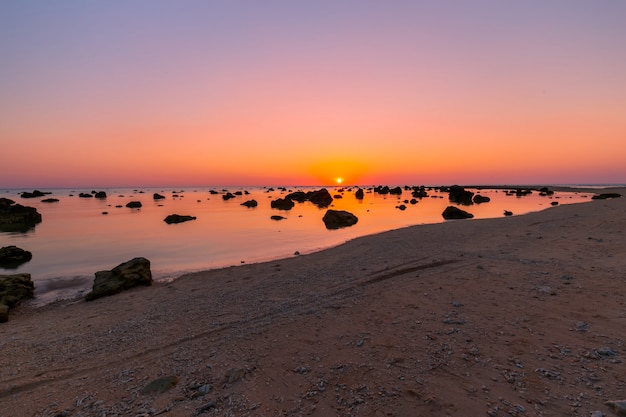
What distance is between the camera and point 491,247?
58.1 ft

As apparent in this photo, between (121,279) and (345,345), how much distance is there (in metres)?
12.5

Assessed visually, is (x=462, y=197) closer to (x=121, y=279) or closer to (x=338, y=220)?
(x=338, y=220)

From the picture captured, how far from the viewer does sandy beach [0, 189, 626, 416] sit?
19.1 ft

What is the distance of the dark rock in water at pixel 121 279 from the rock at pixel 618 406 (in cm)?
1686

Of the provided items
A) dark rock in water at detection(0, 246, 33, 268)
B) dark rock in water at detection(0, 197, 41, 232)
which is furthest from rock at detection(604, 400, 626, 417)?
dark rock in water at detection(0, 197, 41, 232)

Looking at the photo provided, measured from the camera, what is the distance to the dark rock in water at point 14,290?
44.5 ft

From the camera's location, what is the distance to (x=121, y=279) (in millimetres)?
15539

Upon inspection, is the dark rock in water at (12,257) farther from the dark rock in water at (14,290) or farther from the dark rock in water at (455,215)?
the dark rock in water at (455,215)

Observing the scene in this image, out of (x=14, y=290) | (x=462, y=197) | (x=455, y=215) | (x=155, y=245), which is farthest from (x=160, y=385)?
(x=462, y=197)

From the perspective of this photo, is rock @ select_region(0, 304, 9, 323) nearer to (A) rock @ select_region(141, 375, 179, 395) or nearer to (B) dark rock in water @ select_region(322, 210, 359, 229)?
(A) rock @ select_region(141, 375, 179, 395)

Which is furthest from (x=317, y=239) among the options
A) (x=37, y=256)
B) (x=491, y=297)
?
(x=37, y=256)

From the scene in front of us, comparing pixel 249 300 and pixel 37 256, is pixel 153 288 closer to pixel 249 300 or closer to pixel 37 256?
pixel 249 300

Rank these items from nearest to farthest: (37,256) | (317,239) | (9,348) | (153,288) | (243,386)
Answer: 1. (243,386)
2. (9,348)
3. (153,288)
4. (37,256)
5. (317,239)

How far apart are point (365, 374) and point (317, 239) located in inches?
875
